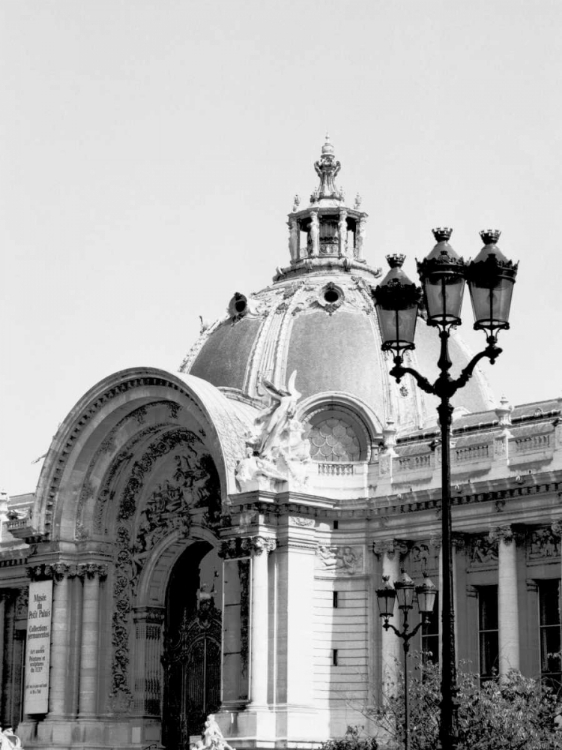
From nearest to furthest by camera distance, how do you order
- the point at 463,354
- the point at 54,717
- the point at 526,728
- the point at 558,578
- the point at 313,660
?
the point at 526,728 → the point at 558,578 → the point at 313,660 → the point at 54,717 → the point at 463,354

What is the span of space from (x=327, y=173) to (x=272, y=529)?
51.1ft

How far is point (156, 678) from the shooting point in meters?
45.4

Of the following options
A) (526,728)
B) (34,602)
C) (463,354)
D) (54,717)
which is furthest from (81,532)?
(526,728)

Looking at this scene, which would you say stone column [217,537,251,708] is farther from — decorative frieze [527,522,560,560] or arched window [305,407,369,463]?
decorative frieze [527,522,560,560]

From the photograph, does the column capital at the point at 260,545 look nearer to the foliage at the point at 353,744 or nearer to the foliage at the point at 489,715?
the foliage at the point at 353,744

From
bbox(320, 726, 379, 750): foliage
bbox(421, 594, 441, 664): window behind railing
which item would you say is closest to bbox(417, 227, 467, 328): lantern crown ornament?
bbox(320, 726, 379, 750): foliage

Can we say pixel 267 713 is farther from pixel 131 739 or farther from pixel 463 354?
pixel 463 354

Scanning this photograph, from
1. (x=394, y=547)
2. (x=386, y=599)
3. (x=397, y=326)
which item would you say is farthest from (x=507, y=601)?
(x=397, y=326)

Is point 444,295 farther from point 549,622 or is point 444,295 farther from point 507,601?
point 549,622

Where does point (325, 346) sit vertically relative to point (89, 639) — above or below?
above

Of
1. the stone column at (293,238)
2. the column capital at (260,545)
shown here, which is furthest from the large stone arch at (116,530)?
the stone column at (293,238)

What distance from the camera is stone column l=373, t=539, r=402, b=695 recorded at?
39438 mm

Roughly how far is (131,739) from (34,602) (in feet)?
15.6

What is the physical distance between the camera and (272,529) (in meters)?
40.2
